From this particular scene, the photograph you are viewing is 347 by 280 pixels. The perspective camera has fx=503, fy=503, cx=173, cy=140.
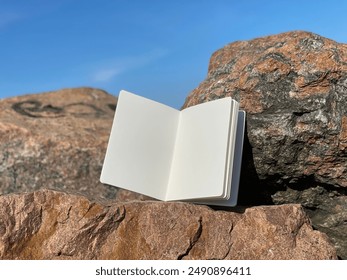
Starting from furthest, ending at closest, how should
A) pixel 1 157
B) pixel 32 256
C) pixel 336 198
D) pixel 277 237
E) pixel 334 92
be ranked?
A: pixel 1 157 < pixel 336 198 < pixel 334 92 < pixel 277 237 < pixel 32 256

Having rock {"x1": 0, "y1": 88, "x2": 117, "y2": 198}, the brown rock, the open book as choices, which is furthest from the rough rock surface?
rock {"x1": 0, "y1": 88, "x2": 117, "y2": 198}

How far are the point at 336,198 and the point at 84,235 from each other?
1.72m

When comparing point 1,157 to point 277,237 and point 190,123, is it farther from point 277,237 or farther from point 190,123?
point 277,237

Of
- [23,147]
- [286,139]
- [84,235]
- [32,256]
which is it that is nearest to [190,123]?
[286,139]

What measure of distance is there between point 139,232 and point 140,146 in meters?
0.64

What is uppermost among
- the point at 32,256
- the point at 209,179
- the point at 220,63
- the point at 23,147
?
the point at 220,63

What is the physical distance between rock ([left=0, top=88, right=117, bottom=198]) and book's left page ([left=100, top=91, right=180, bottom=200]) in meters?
2.24

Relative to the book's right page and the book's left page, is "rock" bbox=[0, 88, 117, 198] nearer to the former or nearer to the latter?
the book's left page

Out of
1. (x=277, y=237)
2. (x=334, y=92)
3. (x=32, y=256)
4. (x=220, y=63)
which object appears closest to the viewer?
(x=32, y=256)

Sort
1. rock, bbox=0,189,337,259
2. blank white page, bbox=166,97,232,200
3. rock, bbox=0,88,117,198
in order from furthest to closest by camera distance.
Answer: rock, bbox=0,88,117,198, blank white page, bbox=166,97,232,200, rock, bbox=0,189,337,259

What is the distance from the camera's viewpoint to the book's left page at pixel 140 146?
3070 millimetres

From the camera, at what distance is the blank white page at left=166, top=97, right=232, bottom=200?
289cm

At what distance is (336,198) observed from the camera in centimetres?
336

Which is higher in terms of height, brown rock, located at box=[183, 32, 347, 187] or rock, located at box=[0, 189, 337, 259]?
brown rock, located at box=[183, 32, 347, 187]
